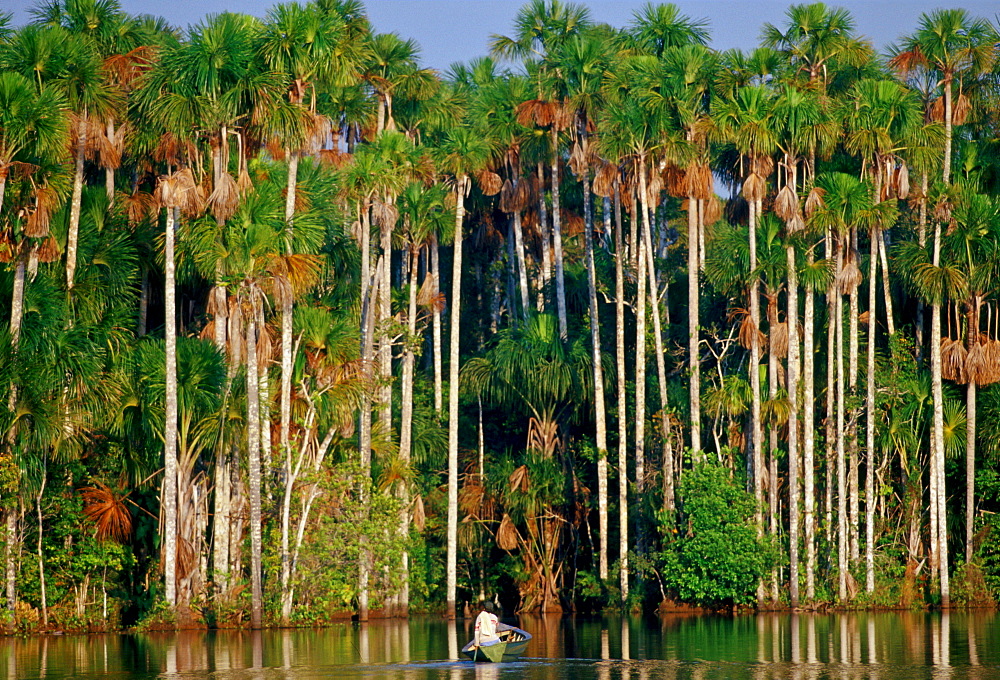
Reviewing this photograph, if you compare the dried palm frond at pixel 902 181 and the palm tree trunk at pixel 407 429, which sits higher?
the dried palm frond at pixel 902 181

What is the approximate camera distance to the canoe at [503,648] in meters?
28.9

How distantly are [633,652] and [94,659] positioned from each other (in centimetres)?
1115

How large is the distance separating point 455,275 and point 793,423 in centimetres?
1129

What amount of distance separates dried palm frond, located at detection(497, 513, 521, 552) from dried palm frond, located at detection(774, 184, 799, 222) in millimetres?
13089

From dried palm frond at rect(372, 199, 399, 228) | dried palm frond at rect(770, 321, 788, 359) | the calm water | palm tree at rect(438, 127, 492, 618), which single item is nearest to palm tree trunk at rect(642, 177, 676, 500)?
dried palm frond at rect(770, 321, 788, 359)

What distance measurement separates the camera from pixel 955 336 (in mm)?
47281

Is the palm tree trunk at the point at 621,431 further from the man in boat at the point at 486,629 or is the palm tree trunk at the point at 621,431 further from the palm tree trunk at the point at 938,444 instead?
the man in boat at the point at 486,629

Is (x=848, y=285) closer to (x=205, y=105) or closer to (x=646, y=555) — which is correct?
(x=646, y=555)

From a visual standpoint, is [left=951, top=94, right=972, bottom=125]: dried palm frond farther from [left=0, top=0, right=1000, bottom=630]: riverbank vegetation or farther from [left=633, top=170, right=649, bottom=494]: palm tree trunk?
[left=633, top=170, right=649, bottom=494]: palm tree trunk

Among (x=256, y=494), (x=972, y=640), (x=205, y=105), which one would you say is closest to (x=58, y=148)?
(x=205, y=105)

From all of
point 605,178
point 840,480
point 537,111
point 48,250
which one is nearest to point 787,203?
point 605,178

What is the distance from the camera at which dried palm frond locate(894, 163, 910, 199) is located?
4478cm

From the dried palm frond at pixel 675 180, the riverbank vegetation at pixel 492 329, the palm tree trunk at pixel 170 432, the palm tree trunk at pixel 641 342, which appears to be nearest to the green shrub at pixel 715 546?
the riverbank vegetation at pixel 492 329

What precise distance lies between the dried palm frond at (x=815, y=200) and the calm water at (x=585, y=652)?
39.3 ft
